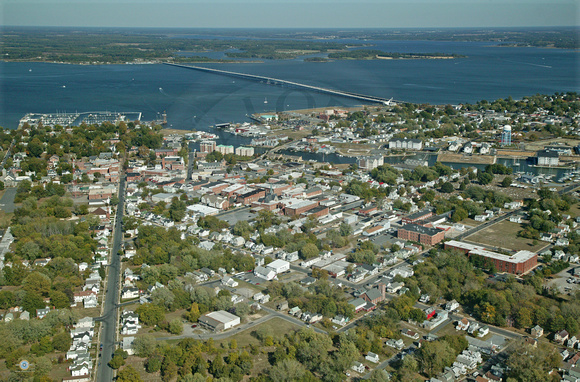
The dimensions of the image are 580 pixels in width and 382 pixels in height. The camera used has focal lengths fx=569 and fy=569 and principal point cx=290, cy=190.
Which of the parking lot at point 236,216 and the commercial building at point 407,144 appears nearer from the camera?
the parking lot at point 236,216

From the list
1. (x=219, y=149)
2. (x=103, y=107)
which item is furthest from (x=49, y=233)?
(x=103, y=107)

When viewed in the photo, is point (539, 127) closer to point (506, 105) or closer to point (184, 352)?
point (506, 105)

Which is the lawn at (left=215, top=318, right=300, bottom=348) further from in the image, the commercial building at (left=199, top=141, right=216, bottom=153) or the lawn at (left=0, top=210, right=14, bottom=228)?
the commercial building at (left=199, top=141, right=216, bottom=153)

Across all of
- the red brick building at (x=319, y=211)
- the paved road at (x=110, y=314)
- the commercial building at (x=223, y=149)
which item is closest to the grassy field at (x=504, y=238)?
the red brick building at (x=319, y=211)

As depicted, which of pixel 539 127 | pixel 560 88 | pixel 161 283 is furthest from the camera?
pixel 560 88

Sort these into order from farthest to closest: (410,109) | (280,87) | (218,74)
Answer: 1. (218,74)
2. (280,87)
3. (410,109)

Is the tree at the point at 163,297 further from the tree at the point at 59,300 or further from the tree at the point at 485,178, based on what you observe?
the tree at the point at 485,178

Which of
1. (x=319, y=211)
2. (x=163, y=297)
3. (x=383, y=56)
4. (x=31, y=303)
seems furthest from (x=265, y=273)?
(x=383, y=56)
